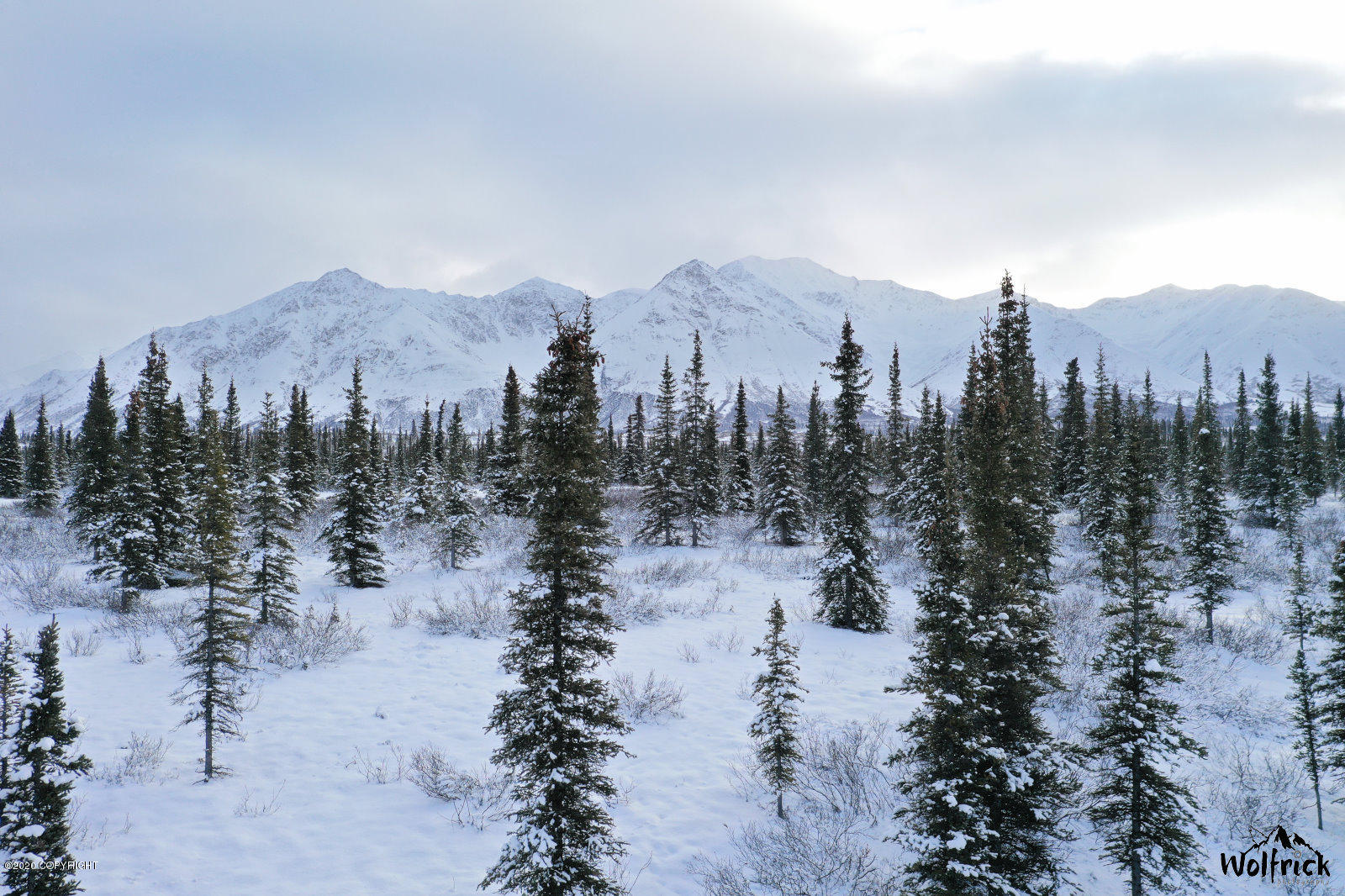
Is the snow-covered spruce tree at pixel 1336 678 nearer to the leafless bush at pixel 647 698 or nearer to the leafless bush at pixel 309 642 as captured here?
the leafless bush at pixel 647 698

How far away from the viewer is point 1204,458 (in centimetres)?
2336

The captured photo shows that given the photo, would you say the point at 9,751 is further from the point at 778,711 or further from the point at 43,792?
the point at 778,711

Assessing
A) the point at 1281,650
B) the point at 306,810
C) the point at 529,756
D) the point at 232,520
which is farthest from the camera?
the point at 1281,650

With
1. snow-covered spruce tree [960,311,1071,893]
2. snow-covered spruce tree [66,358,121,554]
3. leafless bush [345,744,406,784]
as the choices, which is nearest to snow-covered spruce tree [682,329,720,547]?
snow-covered spruce tree [960,311,1071,893]

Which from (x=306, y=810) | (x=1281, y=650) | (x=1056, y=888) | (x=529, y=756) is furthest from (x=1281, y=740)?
(x=306, y=810)

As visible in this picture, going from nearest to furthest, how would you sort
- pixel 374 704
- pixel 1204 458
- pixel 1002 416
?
pixel 1002 416 < pixel 374 704 < pixel 1204 458

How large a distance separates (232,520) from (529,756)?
8.57 meters

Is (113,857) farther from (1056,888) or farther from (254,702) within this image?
(1056,888)

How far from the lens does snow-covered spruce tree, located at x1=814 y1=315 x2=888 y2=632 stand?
817 inches

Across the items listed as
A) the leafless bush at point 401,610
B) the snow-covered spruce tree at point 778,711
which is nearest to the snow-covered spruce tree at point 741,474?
the leafless bush at point 401,610

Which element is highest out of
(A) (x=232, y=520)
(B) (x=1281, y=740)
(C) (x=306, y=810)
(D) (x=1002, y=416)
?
(D) (x=1002, y=416)

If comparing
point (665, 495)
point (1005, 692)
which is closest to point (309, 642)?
point (1005, 692)

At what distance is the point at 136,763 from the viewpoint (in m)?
10.6

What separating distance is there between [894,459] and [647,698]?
134 feet
